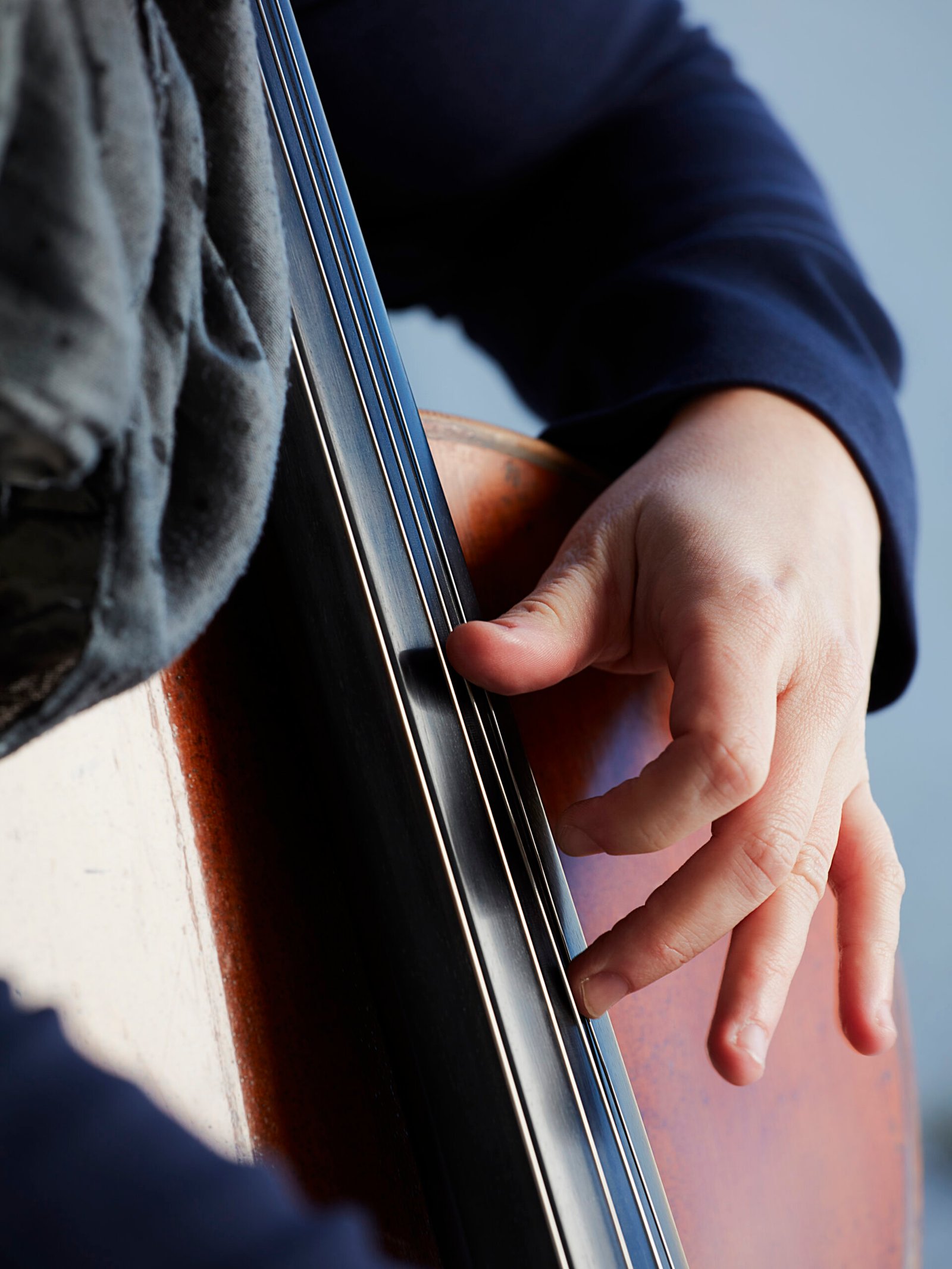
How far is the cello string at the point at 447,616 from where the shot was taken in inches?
10.7

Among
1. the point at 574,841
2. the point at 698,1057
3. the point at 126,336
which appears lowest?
the point at 698,1057

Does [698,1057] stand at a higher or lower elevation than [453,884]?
lower

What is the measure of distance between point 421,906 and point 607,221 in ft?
1.58

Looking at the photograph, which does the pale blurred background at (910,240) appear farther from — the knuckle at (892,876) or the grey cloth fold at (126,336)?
the grey cloth fold at (126,336)

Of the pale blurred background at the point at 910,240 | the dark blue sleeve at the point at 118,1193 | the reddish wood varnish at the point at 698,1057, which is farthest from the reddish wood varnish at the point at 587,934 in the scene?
the pale blurred background at the point at 910,240

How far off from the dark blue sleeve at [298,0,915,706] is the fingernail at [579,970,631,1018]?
0.92 feet

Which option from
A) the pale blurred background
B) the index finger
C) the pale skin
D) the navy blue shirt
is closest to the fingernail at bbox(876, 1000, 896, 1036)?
the pale skin

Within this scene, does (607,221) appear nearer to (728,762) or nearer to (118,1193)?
(728,762)

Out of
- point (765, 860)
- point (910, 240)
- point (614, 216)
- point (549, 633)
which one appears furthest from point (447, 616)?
point (910, 240)

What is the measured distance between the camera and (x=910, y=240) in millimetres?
1145

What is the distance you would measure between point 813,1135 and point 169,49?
0.44 m

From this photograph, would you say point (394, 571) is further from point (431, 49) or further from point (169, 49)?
point (431, 49)

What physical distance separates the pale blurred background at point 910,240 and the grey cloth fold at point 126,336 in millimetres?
981

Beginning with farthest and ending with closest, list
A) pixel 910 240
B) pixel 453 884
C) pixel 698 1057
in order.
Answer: pixel 910 240 < pixel 698 1057 < pixel 453 884
